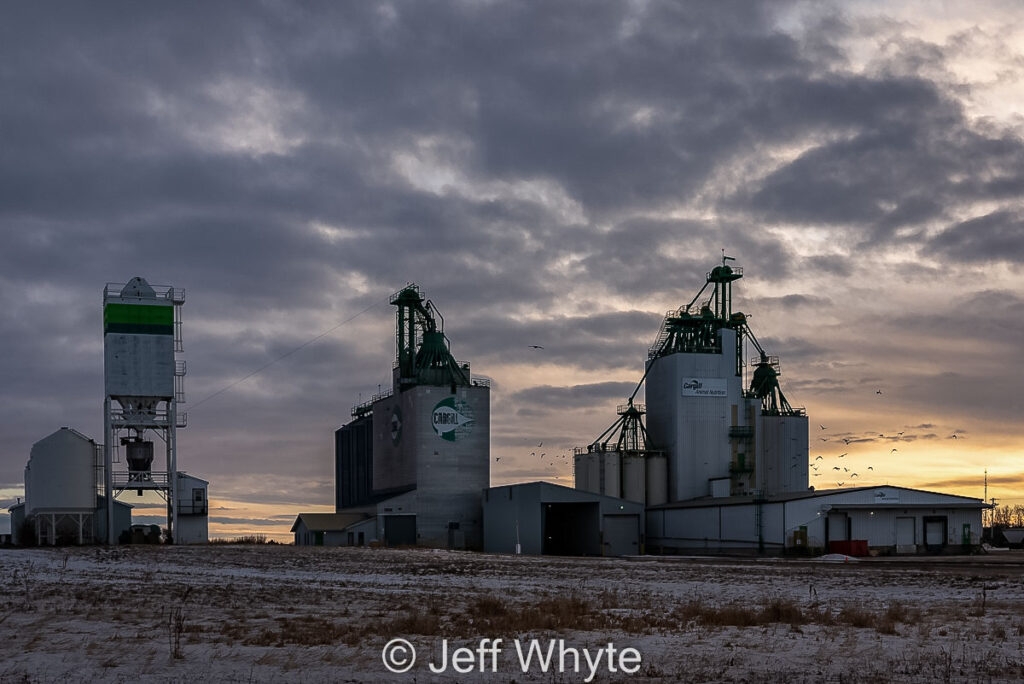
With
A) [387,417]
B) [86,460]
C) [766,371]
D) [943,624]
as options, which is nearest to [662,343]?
[766,371]

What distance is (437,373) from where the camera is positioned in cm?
9369

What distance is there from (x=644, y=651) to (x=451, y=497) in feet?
231

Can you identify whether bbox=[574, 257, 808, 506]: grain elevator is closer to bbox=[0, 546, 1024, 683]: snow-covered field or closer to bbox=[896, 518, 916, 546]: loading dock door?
bbox=[896, 518, 916, 546]: loading dock door

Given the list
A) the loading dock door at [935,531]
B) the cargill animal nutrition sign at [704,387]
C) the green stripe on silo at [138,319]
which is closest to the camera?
the loading dock door at [935,531]

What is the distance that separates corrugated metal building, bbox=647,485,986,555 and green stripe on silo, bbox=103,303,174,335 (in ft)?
146

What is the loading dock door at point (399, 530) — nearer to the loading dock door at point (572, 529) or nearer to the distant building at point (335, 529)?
the distant building at point (335, 529)

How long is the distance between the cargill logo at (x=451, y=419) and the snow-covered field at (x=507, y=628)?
49.6 m

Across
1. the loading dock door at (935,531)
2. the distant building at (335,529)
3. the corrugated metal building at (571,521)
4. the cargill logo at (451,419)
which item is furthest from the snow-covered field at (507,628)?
→ the cargill logo at (451,419)

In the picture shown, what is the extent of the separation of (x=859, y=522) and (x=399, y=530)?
3602 centimetres

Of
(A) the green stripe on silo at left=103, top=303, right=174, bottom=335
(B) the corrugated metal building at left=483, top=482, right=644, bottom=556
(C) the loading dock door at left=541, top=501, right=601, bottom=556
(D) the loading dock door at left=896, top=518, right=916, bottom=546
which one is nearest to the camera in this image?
(D) the loading dock door at left=896, top=518, right=916, bottom=546

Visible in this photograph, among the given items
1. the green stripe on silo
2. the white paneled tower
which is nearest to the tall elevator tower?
the green stripe on silo

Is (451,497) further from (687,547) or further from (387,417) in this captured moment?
(687,547)

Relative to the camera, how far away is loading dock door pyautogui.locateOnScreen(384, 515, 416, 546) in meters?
87.6

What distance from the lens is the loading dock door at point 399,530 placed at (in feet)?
287
